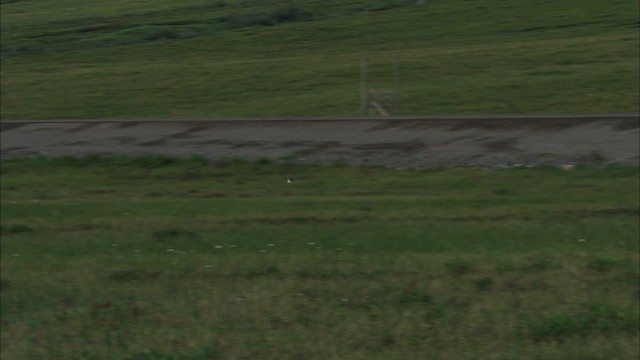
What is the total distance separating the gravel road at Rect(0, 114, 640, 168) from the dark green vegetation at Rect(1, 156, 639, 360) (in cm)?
131

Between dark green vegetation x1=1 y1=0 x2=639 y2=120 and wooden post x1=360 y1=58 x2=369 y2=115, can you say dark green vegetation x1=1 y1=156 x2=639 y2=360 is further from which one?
wooden post x1=360 y1=58 x2=369 y2=115

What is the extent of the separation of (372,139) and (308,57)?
28.0ft

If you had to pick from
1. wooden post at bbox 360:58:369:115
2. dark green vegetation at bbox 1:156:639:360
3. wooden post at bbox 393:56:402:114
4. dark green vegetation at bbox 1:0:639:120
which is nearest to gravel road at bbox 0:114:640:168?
dark green vegetation at bbox 1:156:639:360

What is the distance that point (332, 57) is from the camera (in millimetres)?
27625

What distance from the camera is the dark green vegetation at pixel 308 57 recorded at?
802 inches

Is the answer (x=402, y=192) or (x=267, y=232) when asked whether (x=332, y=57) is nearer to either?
(x=402, y=192)

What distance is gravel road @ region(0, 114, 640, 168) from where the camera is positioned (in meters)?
18.0

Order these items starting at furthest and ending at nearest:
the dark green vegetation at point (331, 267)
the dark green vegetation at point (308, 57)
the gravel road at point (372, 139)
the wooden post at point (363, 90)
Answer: the wooden post at point (363, 90)
the dark green vegetation at point (308, 57)
the gravel road at point (372, 139)
the dark green vegetation at point (331, 267)

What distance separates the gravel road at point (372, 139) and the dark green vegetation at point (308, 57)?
6.47ft

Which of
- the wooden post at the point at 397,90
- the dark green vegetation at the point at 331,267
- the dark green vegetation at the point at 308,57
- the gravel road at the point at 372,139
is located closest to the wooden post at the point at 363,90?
the dark green vegetation at the point at 308,57

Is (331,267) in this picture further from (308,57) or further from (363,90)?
(308,57)

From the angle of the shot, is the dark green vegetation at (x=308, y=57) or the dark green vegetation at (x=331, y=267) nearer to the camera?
the dark green vegetation at (x=331, y=267)

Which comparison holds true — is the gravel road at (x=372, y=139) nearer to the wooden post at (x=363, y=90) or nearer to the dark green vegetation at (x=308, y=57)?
the wooden post at (x=363, y=90)

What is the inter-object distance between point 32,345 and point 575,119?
49.9ft
